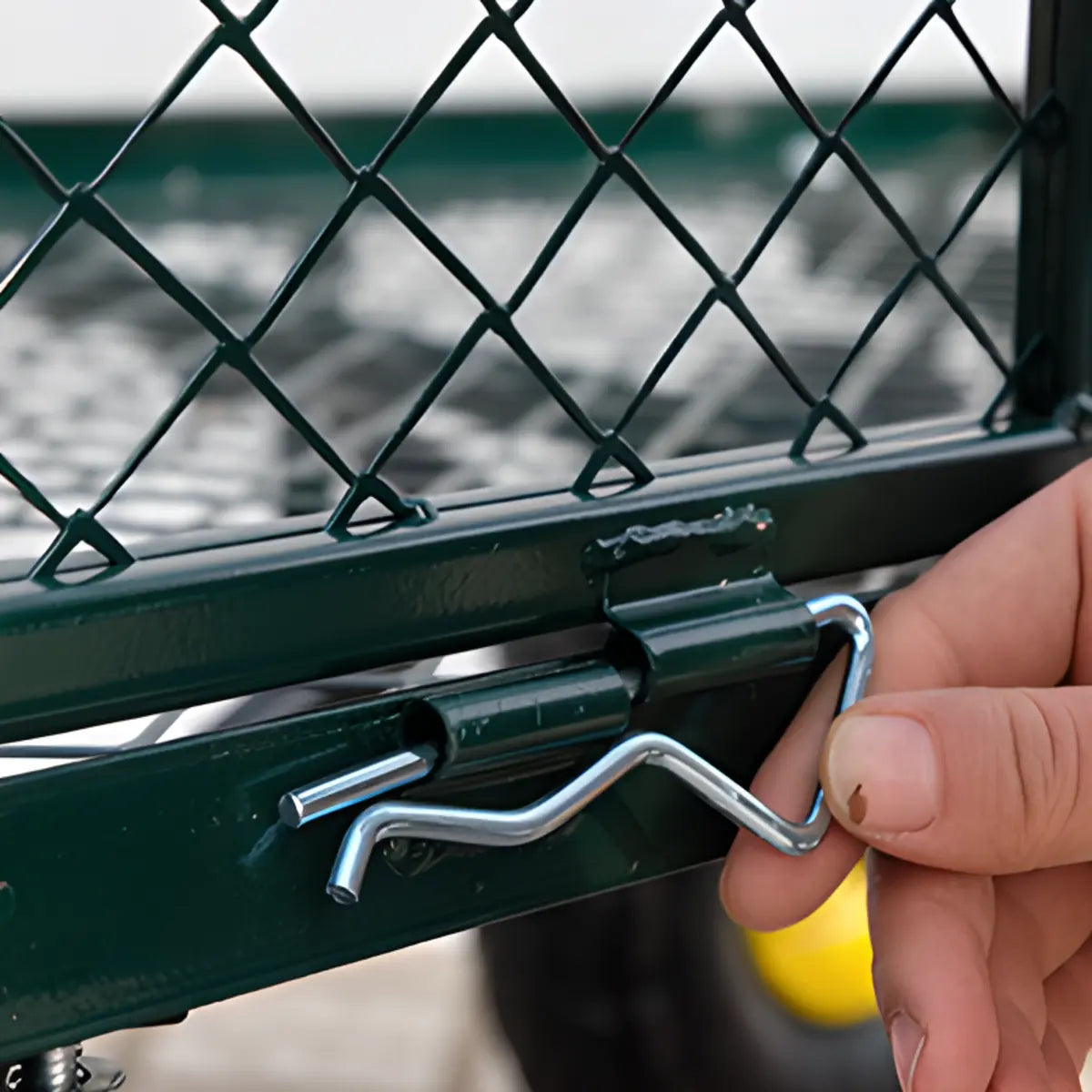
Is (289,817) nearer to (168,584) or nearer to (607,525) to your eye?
(168,584)

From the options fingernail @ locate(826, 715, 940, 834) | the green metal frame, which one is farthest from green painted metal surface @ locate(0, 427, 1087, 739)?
fingernail @ locate(826, 715, 940, 834)

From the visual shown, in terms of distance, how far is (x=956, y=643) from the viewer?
0.78 metres

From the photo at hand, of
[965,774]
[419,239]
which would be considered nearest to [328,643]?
[419,239]

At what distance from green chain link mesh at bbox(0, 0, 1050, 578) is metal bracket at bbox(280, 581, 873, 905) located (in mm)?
123

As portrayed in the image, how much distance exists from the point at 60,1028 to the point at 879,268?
253 centimetres

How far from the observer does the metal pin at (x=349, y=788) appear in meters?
0.58

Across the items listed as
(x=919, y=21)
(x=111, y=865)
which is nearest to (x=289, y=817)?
(x=111, y=865)

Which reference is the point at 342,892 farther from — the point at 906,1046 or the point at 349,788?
the point at 906,1046

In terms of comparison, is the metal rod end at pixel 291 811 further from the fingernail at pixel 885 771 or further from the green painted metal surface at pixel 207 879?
the fingernail at pixel 885 771

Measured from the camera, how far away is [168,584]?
23.7 inches

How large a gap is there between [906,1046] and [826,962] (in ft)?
2.91

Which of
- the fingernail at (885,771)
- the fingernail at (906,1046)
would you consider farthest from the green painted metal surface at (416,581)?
the fingernail at (906,1046)

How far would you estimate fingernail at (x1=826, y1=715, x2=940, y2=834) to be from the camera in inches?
A: 26.0

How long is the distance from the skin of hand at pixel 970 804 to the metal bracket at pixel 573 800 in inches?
1.1
